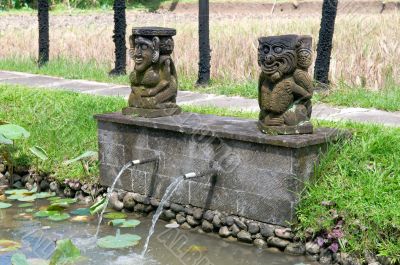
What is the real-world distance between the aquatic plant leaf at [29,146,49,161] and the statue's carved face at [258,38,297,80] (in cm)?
309

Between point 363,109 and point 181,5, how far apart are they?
2391 cm

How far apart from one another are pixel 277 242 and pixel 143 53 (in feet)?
7.76

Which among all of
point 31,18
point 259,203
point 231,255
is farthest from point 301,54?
point 31,18

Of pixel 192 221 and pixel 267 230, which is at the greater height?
pixel 267 230

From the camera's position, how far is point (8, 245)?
6250mm

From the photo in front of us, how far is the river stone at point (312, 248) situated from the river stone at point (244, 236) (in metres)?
0.59

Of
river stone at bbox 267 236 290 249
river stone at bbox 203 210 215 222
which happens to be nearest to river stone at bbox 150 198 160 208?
river stone at bbox 203 210 215 222

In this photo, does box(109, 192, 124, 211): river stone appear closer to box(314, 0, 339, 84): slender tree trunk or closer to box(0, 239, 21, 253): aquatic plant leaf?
box(0, 239, 21, 253): aquatic plant leaf

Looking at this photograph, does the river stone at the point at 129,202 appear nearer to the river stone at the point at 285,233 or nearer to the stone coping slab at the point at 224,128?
the stone coping slab at the point at 224,128

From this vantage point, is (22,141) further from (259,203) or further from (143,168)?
(259,203)

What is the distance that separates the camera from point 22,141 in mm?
8664

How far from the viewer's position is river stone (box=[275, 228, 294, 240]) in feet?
20.0

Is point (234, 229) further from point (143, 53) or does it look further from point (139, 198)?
point (143, 53)

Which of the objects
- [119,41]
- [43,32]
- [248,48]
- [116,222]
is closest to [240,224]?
[116,222]
